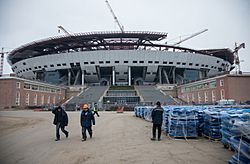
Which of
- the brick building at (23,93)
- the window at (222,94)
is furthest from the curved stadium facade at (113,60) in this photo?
the window at (222,94)

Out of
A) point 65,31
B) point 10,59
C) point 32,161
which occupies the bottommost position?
point 32,161

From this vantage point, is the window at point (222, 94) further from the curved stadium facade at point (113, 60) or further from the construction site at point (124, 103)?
the curved stadium facade at point (113, 60)

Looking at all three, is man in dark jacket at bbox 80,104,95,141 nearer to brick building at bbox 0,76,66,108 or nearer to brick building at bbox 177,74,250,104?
brick building at bbox 177,74,250,104

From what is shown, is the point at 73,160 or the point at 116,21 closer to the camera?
the point at 73,160

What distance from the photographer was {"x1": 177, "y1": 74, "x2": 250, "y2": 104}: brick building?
36031 millimetres

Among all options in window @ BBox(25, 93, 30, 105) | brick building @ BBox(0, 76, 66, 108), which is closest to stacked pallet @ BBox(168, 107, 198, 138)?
brick building @ BBox(0, 76, 66, 108)

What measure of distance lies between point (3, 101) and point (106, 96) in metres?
23.6

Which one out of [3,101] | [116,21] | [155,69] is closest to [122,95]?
[155,69]

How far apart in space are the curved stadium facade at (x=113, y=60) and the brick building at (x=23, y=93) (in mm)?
16931

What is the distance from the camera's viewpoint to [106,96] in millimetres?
50656

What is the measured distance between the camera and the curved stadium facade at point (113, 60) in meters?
64.8

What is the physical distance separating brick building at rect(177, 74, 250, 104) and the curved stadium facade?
21629 millimetres

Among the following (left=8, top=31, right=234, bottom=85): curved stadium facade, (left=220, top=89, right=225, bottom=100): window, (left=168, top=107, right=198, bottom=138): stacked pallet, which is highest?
(left=8, top=31, right=234, bottom=85): curved stadium facade

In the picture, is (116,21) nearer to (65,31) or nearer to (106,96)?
(65,31)
